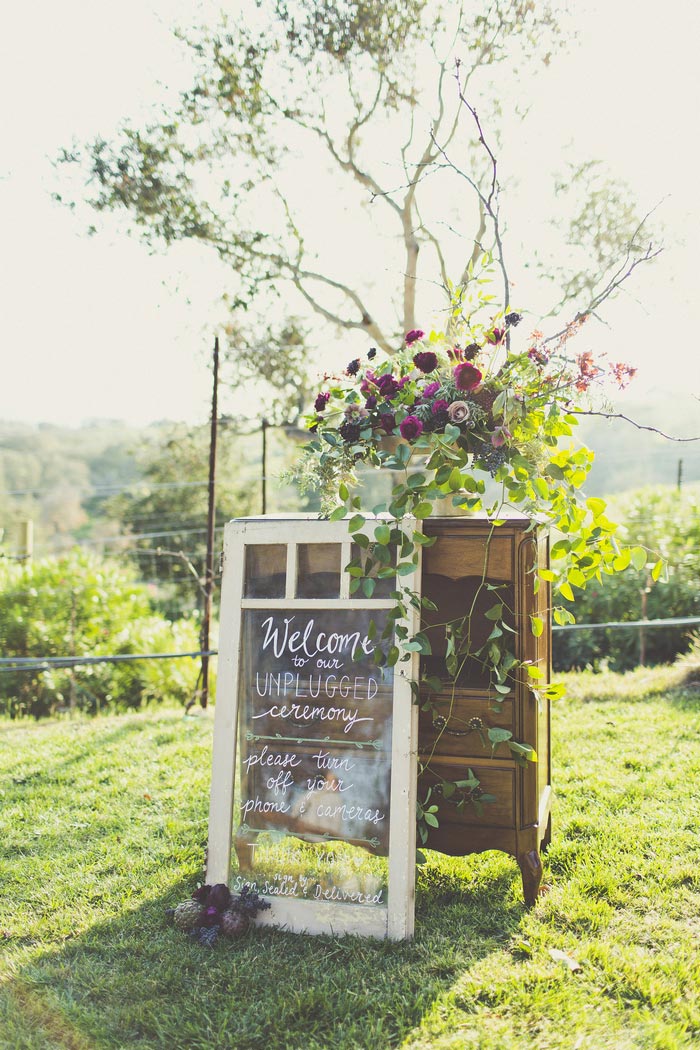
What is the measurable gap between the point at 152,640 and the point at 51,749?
16.8 ft

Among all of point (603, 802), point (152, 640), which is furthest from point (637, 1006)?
point (152, 640)

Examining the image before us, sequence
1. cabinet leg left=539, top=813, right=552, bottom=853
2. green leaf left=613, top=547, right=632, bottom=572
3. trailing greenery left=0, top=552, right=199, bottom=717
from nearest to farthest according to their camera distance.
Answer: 1. green leaf left=613, top=547, right=632, bottom=572
2. cabinet leg left=539, top=813, right=552, bottom=853
3. trailing greenery left=0, top=552, right=199, bottom=717

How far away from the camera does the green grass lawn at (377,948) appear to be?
1.98 meters

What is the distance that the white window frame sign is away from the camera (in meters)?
2.41

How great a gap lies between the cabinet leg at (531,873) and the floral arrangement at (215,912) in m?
0.80

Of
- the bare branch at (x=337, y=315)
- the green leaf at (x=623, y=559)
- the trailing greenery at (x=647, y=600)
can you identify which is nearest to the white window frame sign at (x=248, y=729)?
the green leaf at (x=623, y=559)

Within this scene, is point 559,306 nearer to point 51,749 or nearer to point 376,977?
point 51,749

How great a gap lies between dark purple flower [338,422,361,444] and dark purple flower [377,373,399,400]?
0.14m

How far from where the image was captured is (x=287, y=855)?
256 centimetres

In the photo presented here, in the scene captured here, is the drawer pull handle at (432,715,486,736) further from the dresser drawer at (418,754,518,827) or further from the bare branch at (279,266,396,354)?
Answer: the bare branch at (279,266,396,354)

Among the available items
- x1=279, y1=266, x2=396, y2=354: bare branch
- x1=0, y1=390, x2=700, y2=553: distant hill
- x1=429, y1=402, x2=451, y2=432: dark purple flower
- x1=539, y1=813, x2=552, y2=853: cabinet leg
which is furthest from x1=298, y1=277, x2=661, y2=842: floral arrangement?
x1=0, y1=390, x2=700, y2=553: distant hill

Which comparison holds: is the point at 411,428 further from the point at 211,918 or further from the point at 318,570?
the point at 211,918

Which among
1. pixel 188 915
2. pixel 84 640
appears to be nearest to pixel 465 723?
pixel 188 915

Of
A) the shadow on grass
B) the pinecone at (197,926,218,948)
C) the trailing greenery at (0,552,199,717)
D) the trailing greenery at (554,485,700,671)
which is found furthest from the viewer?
the trailing greenery at (0,552,199,717)
